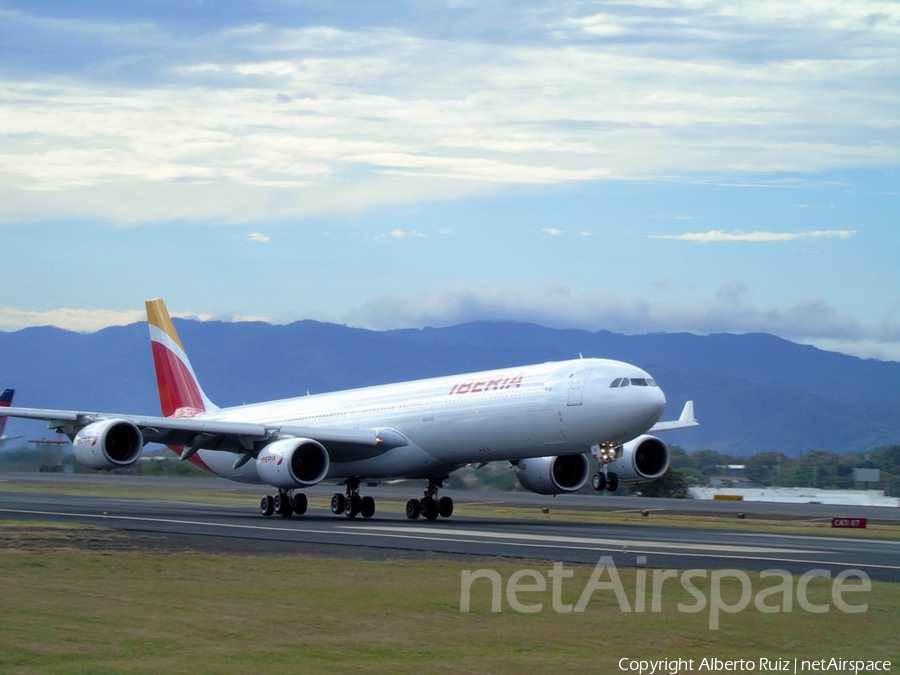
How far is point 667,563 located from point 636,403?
11.3 metres

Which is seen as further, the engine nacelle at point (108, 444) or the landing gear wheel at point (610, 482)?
the engine nacelle at point (108, 444)

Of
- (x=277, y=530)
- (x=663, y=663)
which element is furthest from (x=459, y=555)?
(x=663, y=663)

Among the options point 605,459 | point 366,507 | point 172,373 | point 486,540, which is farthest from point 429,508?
point 172,373

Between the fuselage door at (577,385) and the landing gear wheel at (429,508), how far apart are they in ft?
23.7

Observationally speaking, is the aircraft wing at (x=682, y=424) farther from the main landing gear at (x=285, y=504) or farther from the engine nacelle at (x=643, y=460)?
the main landing gear at (x=285, y=504)

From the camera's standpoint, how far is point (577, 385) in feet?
107

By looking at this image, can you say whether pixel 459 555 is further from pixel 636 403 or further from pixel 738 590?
pixel 636 403

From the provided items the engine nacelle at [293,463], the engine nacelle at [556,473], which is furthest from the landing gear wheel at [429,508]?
the engine nacelle at [293,463]

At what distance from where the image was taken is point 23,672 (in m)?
10.5

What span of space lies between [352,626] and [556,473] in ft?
79.2

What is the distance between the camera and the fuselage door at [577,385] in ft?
106

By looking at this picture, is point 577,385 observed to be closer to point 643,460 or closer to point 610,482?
point 610,482

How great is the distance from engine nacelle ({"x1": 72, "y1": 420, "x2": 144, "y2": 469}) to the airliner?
0.04 metres

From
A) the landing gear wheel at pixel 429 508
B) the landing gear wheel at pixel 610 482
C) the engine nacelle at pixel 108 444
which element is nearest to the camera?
the landing gear wheel at pixel 610 482
